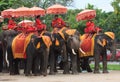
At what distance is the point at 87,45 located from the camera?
2209 cm

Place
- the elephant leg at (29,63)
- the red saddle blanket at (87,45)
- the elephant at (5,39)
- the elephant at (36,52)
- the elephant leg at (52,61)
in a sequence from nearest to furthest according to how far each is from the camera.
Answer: the elephant at (36,52) < the elephant leg at (29,63) < the elephant leg at (52,61) < the elephant at (5,39) < the red saddle blanket at (87,45)

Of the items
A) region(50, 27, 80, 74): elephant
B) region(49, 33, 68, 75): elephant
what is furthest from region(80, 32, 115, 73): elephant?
region(49, 33, 68, 75): elephant

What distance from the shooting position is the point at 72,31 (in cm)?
2098

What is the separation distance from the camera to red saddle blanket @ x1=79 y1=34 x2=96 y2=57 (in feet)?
72.0

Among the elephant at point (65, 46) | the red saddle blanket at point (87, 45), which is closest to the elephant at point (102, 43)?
the red saddle blanket at point (87, 45)

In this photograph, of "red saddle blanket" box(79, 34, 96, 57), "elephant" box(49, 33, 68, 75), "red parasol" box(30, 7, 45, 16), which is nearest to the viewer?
"elephant" box(49, 33, 68, 75)

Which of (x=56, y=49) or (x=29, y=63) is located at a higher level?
(x=56, y=49)

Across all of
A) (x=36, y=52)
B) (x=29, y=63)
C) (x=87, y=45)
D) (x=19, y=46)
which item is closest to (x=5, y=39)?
(x=19, y=46)

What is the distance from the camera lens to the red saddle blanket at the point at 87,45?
2195cm

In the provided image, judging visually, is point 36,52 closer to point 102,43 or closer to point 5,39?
point 5,39

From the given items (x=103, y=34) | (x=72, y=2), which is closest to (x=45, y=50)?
(x=103, y=34)

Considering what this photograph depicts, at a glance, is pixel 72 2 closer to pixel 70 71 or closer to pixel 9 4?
pixel 9 4

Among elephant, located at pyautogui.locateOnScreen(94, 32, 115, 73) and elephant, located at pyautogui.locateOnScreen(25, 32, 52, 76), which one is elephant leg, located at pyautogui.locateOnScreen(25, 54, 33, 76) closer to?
elephant, located at pyautogui.locateOnScreen(25, 32, 52, 76)

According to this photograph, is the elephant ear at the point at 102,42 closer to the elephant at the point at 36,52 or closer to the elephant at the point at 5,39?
the elephant at the point at 36,52
